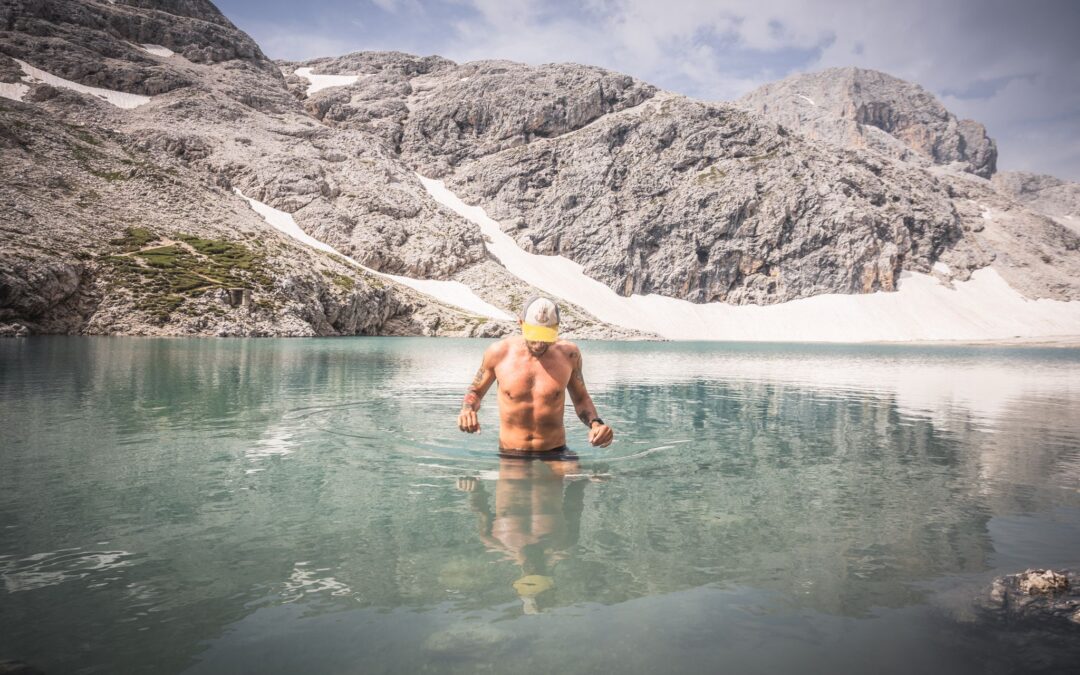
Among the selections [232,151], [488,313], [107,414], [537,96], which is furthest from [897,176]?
[107,414]

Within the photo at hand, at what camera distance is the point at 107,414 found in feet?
42.4

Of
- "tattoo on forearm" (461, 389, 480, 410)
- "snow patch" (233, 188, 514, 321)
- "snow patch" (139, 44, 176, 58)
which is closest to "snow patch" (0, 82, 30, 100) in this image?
"snow patch" (139, 44, 176, 58)

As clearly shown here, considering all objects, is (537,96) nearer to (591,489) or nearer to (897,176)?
(897,176)

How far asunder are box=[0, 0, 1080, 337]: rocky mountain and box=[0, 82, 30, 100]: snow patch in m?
0.52

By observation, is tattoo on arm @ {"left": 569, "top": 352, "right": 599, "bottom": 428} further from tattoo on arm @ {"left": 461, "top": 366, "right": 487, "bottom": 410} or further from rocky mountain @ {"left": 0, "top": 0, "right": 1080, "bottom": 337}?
rocky mountain @ {"left": 0, "top": 0, "right": 1080, "bottom": 337}

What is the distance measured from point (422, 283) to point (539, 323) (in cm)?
9553

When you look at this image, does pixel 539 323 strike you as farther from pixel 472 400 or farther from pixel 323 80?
pixel 323 80

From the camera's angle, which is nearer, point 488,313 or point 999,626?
point 999,626

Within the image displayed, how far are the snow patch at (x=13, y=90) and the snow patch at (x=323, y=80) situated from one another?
229 ft

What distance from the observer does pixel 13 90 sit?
332 feet

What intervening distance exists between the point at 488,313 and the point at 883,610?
90.1 m

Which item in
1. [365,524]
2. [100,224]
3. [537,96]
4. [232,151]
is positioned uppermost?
[537,96]

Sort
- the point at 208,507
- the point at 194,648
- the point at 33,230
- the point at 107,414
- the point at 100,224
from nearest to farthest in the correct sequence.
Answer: the point at 194,648 → the point at 208,507 → the point at 107,414 → the point at 33,230 → the point at 100,224

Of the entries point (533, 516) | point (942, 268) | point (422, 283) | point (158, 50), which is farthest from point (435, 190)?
point (533, 516)
